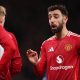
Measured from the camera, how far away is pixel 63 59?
4906 mm

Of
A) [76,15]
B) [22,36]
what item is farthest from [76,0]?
[22,36]

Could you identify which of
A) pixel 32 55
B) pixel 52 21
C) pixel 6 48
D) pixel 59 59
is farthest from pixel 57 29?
pixel 6 48

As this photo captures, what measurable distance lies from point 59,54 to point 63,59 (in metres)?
0.08

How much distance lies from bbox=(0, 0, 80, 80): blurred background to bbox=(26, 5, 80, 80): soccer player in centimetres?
540

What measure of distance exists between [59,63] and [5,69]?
628 mm

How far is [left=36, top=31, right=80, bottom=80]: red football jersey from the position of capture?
4.88m

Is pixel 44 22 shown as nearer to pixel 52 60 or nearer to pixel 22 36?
pixel 22 36

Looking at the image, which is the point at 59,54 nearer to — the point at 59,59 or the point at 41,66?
the point at 59,59

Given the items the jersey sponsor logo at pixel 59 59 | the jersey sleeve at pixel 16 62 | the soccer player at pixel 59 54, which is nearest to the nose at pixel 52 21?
the soccer player at pixel 59 54

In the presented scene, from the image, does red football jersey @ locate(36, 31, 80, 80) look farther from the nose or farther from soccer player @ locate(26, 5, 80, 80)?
the nose

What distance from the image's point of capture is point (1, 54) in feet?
15.0

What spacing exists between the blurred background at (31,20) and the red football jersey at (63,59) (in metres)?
5.41

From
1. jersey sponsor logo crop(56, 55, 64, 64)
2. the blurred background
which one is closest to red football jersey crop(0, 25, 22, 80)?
jersey sponsor logo crop(56, 55, 64, 64)

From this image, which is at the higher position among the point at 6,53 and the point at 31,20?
the point at 6,53
